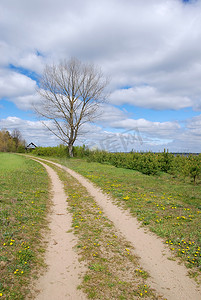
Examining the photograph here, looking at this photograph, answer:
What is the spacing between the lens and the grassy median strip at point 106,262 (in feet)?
10.1

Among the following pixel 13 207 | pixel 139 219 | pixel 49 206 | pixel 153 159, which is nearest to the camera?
pixel 139 219

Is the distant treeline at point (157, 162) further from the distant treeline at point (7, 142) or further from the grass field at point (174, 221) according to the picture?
the distant treeline at point (7, 142)

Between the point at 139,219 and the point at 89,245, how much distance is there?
2171 millimetres

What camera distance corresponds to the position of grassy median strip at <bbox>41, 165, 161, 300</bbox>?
309cm

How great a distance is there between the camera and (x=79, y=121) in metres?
34.8

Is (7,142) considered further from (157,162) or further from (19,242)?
(19,242)

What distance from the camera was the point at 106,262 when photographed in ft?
12.7

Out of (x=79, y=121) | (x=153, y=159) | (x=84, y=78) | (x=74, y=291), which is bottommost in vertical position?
(x=74, y=291)

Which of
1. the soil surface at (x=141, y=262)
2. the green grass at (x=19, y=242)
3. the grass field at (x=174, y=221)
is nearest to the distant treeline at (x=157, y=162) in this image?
the grass field at (x=174, y=221)

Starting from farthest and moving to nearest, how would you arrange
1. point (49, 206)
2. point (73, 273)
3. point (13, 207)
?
point (49, 206), point (13, 207), point (73, 273)

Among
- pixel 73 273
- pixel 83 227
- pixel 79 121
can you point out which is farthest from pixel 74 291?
pixel 79 121

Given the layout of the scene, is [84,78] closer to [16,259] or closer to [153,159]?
[153,159]

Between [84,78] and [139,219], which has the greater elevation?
[84,78]

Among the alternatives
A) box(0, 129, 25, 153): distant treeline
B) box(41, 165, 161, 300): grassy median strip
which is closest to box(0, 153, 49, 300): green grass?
box(41, 165, 161, 300): grassy median strip
